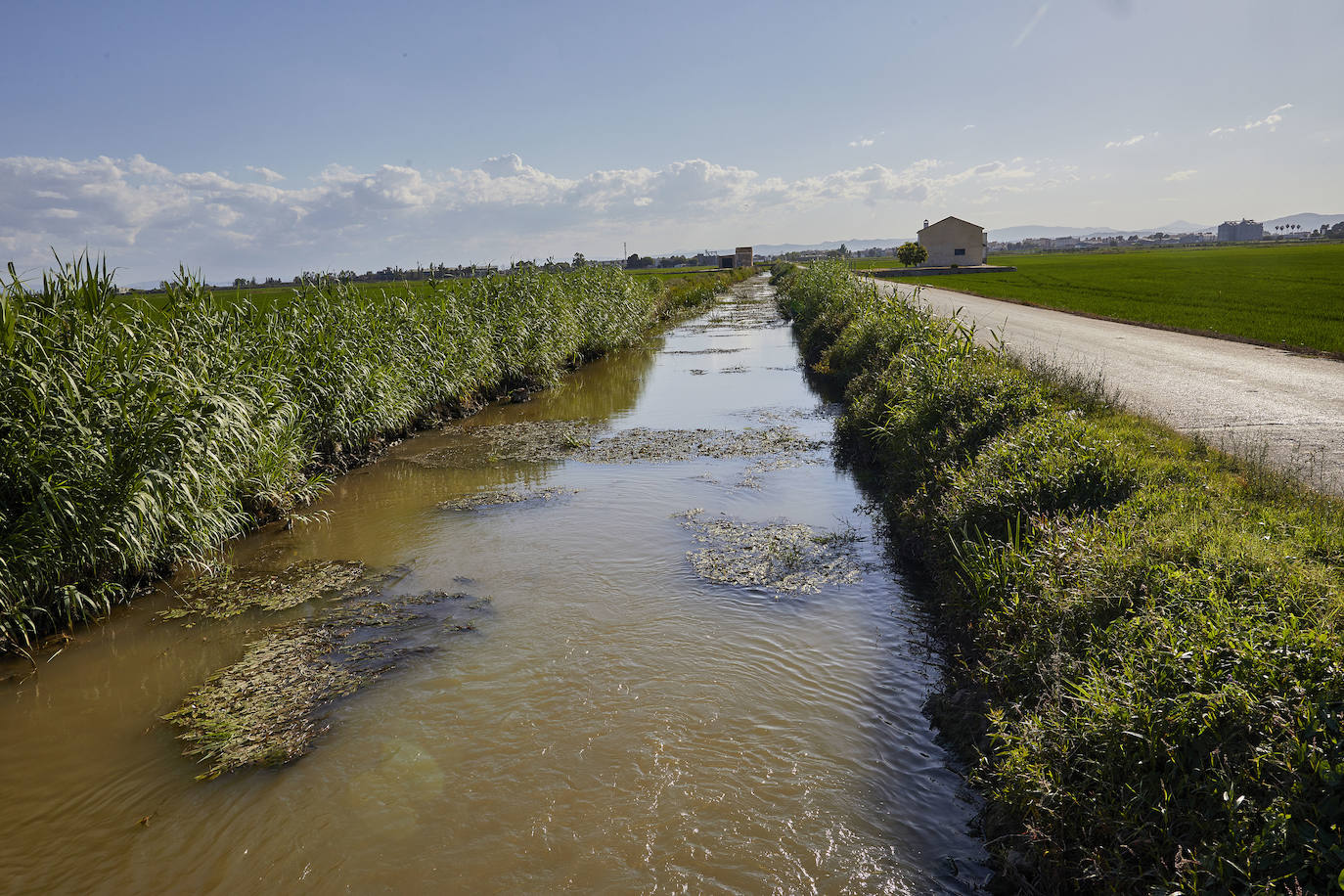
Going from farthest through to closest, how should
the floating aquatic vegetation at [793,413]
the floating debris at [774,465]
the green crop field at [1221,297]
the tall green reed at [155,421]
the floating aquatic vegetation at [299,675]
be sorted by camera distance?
the green crop field at [1221,297]
the floating aquatic vegetation at [793,413]
the floating debris at [774,465]
the tall green reed at [155,421]
the floating aquatic vegetation at [299,675]

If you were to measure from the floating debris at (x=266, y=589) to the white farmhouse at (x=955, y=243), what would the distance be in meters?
74.6

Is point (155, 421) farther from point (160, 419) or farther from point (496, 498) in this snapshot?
point (496, 498)

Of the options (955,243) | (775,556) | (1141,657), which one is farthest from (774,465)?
(955,243)

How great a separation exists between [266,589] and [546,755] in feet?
12.6

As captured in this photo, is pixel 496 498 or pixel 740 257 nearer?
pixel 496 498

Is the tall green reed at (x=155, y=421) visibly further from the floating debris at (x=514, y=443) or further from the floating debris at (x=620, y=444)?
the floating debris at (x=620, y=444)

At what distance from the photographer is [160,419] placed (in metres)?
6.15

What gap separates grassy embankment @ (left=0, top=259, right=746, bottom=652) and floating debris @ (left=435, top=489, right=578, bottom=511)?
1635 mm

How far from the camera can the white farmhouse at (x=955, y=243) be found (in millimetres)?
71438

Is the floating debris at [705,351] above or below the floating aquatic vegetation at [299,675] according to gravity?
above

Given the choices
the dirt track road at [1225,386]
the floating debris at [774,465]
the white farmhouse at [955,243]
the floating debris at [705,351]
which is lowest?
the floating debris at [774,465]

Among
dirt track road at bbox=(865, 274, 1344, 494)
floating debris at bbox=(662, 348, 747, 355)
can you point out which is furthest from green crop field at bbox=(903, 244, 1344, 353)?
floating debris at bbox=(662, 348, 747, 355)

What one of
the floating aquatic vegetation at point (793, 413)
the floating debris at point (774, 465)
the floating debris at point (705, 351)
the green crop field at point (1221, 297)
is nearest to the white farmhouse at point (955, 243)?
the green crop field at point (1221, 297)

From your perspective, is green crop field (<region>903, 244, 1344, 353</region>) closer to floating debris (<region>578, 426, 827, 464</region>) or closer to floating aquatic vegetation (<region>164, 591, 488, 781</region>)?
floating debris (<region>578, 426, 827, 464</region>)
